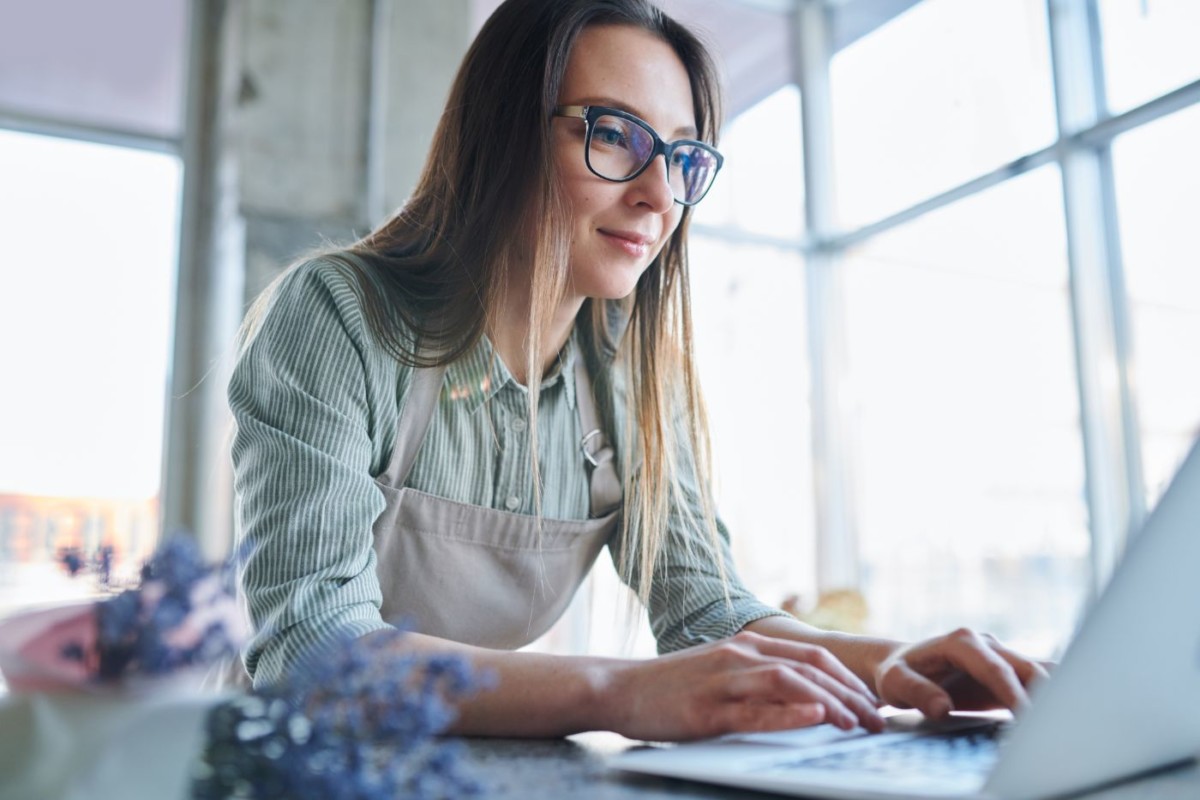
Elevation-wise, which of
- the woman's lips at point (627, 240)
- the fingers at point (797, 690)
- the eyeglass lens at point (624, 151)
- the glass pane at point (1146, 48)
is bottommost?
the fingers at point (797, 690)

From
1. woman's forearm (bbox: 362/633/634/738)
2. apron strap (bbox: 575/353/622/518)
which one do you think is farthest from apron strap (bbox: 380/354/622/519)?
woman's forearm (bbox: 362/633/634/738)

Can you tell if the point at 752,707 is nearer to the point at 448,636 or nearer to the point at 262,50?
the point at 448,636

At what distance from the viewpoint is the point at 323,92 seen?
4262 mm

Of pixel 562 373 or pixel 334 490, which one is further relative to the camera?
pixel 562 373

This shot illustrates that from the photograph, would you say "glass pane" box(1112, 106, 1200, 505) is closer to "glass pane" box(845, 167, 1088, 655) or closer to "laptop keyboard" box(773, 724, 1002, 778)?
"glass pane" box(845, 167, 1088, 655)

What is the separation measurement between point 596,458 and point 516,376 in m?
0.16

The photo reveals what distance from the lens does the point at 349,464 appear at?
1.04m

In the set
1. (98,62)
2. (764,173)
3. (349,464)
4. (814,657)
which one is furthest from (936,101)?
(814,657)

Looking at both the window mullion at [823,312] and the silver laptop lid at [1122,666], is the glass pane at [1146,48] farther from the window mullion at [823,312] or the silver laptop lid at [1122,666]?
the silver laptop lid at [1122,666]

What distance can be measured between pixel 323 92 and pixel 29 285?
4.35 feet

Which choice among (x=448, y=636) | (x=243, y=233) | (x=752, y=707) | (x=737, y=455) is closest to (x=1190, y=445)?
(x=752, y=707)

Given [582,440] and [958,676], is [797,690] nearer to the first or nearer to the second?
[958,676]

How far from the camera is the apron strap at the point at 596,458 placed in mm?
1441

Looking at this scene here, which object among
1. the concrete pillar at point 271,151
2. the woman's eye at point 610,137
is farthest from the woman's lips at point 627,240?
the concrete pillar at point 271,151
